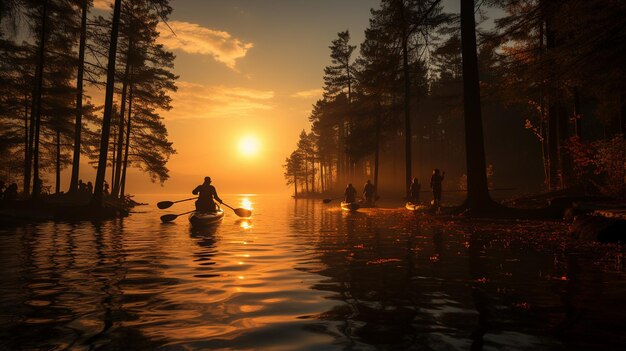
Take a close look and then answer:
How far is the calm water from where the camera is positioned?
357cm

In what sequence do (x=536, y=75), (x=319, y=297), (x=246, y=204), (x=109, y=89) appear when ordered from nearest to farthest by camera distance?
(x=319, y=297), (x=536, y=75), (x=109, y=89), (x=246, y=204)

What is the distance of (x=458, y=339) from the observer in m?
3.53

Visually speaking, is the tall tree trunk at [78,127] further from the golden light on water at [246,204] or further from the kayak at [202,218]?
the golden light on water at [246,204]

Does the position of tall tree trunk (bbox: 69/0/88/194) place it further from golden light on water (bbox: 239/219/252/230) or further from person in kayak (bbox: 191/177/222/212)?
golden light on water (bbox: 239/219/252/230)

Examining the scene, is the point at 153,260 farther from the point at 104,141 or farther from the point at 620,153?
the point at 620,153

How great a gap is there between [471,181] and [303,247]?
872 cm

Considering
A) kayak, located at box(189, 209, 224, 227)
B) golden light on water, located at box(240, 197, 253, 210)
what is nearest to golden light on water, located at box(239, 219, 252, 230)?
kayak, located at box(189, 209, 224, 227)

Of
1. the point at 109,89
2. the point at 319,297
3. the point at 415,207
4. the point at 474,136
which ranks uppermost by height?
the point at 109,89

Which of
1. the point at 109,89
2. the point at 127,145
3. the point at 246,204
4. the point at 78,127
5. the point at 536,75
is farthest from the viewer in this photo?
the point at 246,204

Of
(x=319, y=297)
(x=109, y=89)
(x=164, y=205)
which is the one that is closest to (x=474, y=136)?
(x=319, y=297)

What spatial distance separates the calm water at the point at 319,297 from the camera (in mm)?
3572

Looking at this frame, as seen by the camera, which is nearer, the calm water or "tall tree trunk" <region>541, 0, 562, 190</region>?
the calm water

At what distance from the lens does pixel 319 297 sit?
516cm

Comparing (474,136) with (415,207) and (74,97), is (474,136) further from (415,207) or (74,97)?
(74,97)
